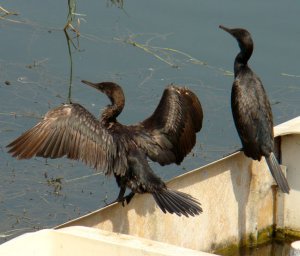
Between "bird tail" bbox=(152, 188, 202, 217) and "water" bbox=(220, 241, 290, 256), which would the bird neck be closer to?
"bird tail" bbox=(152, 188, 202, 217)

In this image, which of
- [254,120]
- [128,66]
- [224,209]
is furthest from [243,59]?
[128,66]

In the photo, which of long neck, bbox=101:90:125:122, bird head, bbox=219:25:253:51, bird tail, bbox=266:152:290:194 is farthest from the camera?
bird head, bbox=219:25:253:51

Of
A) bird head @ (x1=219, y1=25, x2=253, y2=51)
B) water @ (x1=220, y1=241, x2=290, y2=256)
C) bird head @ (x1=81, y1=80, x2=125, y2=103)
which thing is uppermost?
bird head @ (x1=219, y1=25, x2=253, y2=51)

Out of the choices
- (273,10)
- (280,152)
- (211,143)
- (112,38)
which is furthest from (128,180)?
(273,10)

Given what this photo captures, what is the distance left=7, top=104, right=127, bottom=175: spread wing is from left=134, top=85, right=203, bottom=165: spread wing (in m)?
0.35

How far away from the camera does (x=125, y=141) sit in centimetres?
695

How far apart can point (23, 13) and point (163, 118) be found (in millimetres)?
4103

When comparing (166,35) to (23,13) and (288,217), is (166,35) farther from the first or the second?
(288,217)

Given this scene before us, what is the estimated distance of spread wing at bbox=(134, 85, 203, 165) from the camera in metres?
7.21

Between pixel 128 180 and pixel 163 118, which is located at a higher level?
pixel 163 118

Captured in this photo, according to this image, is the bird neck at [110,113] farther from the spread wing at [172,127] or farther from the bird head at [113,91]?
the spread wing at [172,127]

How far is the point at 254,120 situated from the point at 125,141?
1191 millimetres

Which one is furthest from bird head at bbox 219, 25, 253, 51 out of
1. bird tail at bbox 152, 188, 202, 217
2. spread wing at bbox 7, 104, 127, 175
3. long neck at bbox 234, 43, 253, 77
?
bird tail at bbox 152, 188, 202, 217

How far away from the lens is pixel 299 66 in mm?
10930
